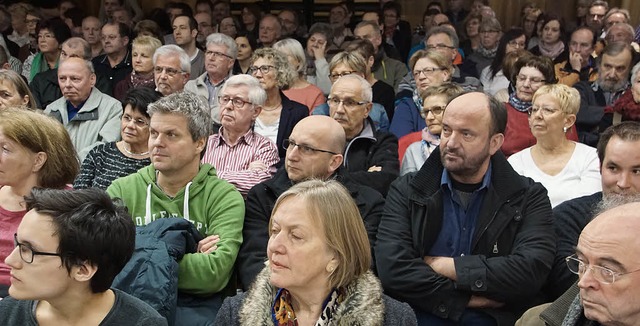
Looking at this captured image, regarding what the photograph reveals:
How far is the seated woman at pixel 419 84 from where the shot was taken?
4.61 meters

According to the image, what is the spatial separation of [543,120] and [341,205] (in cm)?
203

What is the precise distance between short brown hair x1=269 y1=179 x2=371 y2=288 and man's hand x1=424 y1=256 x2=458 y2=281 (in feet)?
2.33

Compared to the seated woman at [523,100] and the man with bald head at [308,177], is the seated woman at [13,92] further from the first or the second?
the seated woman at [523,100]

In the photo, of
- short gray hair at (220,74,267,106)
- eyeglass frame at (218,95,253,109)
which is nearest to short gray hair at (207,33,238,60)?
short gray hair at (220,74,267,106)

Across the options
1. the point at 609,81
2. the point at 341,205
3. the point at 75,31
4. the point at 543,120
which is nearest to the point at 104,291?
the point at 341,205

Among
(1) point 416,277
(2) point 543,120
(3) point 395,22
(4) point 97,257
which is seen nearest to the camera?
(4) point 97,257

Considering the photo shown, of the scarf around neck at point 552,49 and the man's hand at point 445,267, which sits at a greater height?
the scarf around neck at point 552,49

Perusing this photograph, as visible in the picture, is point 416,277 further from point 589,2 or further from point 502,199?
point 589,2

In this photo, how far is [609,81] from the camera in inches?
205

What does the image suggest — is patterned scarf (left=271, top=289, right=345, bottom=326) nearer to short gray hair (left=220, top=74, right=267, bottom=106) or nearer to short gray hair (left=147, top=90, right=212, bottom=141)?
short gray hair (left=147, top=90, right=212, bottom=141)

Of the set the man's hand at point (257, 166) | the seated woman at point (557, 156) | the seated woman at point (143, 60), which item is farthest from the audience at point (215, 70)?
the seated woman at point (557, 156)

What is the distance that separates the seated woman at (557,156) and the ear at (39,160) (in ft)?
7.20

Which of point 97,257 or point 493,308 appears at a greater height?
point 97,257

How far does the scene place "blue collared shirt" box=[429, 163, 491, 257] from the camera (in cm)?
291
